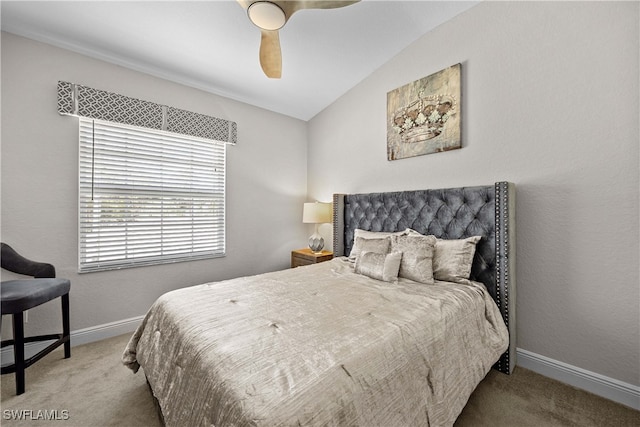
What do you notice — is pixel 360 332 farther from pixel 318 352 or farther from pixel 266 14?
pixel 266 14

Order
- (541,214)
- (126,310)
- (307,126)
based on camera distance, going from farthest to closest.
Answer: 1. (307,126)
2. (126,310)
3. (541,214)

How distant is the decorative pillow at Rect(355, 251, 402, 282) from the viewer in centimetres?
201

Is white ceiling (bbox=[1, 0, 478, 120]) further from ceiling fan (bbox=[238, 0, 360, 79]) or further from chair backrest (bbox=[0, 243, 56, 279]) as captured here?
chair backrest (bbox=[0, 243, 56, 279])

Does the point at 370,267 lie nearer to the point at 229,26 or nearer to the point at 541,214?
the point at 541,214

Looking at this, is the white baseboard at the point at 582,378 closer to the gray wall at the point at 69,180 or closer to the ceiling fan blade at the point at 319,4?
the ceiling fan blade at the point at 319,4

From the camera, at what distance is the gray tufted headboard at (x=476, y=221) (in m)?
1.87

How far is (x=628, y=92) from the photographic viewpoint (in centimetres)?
156

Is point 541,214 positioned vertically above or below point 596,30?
below

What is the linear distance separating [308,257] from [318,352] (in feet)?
7.41

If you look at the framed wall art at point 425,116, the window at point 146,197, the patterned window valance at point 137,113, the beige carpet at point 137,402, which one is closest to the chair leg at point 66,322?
the beige carpet at point 137,402

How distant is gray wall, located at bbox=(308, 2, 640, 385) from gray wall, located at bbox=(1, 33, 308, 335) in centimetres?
238

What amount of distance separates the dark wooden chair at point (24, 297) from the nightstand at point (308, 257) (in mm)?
2215

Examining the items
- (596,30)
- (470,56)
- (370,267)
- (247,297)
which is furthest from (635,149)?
(247,297)

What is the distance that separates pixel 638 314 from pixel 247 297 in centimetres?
244
